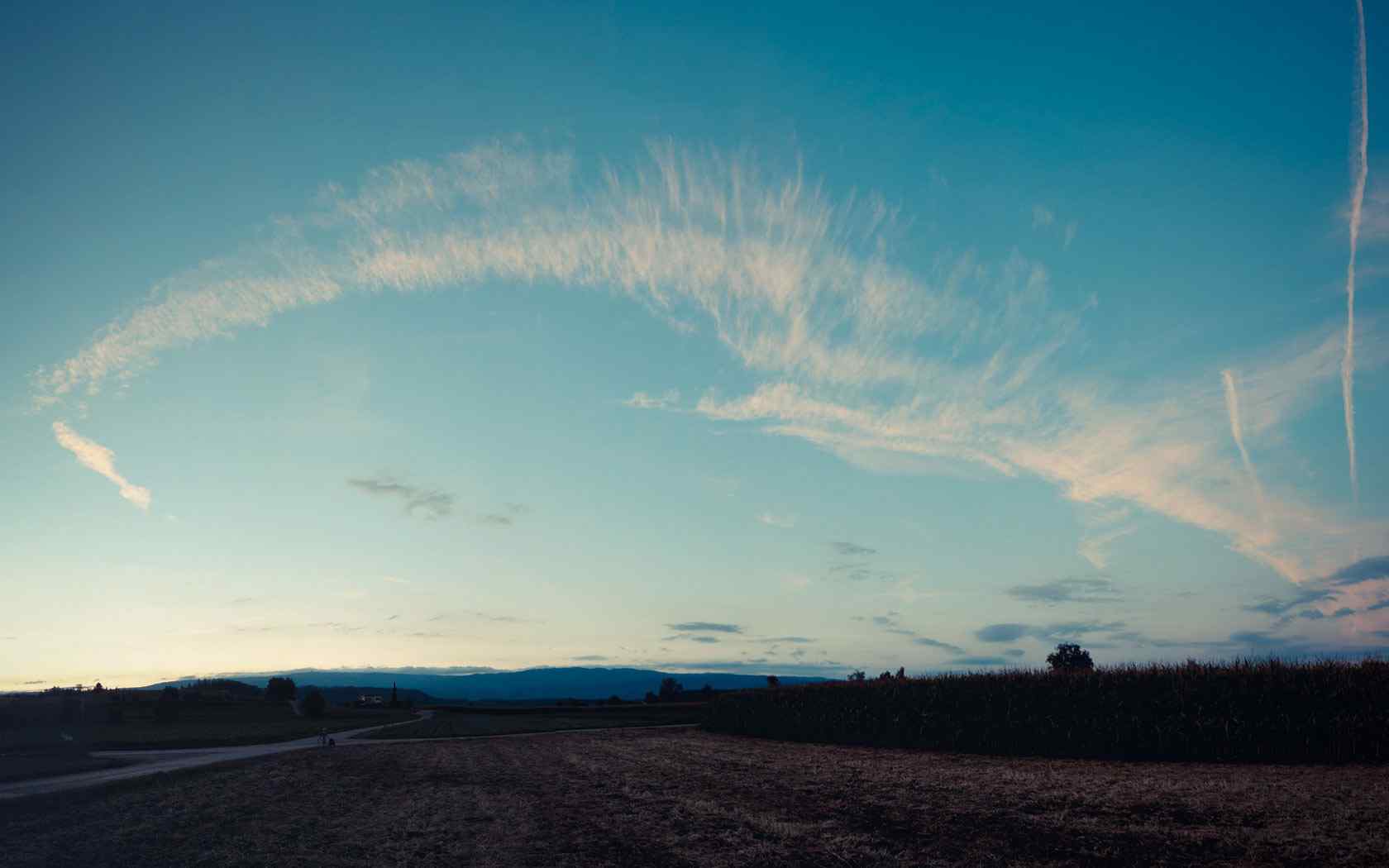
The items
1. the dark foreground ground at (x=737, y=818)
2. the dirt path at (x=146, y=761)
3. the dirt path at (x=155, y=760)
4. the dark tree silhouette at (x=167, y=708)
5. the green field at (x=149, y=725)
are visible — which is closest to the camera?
the dark foreground ground at (x=737, y=818)

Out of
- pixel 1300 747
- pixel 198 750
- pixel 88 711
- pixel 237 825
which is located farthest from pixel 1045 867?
pixel 88 711

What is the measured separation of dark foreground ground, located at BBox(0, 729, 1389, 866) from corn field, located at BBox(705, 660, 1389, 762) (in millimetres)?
3582

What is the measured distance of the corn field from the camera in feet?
94.0

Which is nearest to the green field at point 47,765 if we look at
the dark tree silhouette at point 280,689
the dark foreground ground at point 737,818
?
the dark foreground ground at point 737,818

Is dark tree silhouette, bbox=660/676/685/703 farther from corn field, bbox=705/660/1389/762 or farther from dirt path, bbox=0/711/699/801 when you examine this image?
corn field, bbox=705/660/1389/762

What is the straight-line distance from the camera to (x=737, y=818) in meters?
A: 19.7

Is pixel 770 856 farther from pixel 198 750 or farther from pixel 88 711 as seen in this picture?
pixel 88 711

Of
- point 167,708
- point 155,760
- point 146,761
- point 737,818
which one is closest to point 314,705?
point 167,708

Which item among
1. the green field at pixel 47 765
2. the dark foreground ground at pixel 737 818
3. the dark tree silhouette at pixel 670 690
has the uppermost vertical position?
the dark foreground ground at pixel 737 818

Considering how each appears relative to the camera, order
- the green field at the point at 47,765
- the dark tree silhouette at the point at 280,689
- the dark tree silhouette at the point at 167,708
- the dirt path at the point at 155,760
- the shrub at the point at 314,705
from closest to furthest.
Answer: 1. the dirt path at the point at 155,760
2. the green field at the point at 47,765
3. the dark tree silhouette at the point at 167,708
4. the shrub at the point at 314,705
5. the dark tree silhouette at the point at 280,689

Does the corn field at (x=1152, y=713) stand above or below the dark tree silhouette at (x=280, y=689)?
above

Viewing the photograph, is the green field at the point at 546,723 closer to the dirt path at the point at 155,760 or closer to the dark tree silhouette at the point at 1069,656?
the dirt path at the point at 155,760

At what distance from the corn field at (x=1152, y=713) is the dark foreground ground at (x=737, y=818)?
3.58 meters

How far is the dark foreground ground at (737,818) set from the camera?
50.3ft
